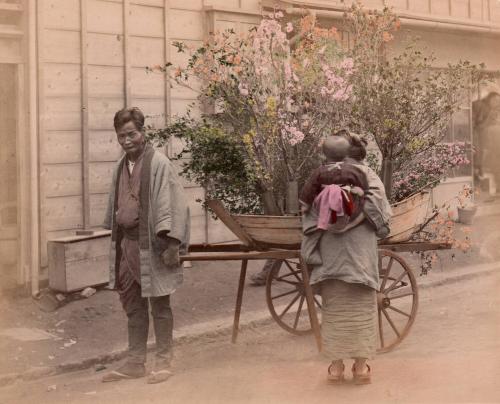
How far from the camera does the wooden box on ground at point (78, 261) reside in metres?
8.81

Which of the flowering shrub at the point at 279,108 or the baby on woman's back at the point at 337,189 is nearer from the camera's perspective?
the baby on woman's back at the point at 337,189

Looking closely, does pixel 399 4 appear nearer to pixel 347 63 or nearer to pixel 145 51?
pixel 145 51

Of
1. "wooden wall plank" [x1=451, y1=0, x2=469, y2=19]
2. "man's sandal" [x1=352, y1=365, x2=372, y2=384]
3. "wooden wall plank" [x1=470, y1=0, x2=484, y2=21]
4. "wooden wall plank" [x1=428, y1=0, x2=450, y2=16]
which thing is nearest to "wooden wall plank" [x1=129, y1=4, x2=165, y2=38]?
"man's sandal" [x1=352, y1=365, x2=372, y2=384]

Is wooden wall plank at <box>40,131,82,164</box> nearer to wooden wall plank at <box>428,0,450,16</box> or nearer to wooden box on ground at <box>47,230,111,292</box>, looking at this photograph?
wooden box on ground at <box>47,230,111,292</box>

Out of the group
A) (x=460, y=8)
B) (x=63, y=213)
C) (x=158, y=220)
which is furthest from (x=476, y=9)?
(x=158, y=220)

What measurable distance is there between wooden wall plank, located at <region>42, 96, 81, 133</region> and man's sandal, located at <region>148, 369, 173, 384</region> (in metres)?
3.61

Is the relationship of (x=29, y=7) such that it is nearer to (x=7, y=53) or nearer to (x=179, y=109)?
(x=7, y=53)

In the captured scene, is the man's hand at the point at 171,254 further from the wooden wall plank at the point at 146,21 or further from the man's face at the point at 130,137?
the wooden wall plank at the point at 146,21

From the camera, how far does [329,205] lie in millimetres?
6062

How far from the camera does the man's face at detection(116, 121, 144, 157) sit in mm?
6492

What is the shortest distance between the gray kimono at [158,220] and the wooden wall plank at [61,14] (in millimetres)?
3223

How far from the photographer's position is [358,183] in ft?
20.4

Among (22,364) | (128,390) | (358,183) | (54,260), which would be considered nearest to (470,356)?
(358,183)

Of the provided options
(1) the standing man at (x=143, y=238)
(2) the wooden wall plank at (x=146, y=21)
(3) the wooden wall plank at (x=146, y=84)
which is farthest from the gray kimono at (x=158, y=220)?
(2) the wooden wall plank at (x=146, y=21)
